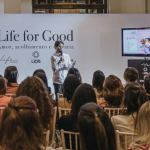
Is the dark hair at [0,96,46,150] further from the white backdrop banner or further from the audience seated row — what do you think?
the white backdrop banner

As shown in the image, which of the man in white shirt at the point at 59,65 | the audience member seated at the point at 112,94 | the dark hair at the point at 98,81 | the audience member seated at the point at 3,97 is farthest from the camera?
the man in white shirt at the point at 59,65

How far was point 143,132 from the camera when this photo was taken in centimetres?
146

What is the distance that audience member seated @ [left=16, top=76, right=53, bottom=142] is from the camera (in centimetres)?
227

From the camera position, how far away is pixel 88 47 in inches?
238

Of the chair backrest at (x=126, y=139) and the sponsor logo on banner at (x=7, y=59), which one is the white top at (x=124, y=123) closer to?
the chair backrest at (x=126, y=139)

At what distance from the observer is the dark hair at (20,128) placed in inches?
51.8

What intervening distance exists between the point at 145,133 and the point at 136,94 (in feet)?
2.72

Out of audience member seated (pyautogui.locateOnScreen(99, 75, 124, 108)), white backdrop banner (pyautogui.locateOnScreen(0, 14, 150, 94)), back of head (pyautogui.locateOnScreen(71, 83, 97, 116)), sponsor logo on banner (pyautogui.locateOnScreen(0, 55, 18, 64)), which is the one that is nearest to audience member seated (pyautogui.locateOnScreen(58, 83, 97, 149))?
back of head (pyautogui.locateOnScreen(71, 83, 97, 116))

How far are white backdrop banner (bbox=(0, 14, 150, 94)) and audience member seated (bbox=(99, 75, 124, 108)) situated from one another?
10.2ft

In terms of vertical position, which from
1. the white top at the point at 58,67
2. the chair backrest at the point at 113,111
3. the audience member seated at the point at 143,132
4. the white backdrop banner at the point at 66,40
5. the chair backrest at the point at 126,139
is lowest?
the chair backrest at the point at 126,139

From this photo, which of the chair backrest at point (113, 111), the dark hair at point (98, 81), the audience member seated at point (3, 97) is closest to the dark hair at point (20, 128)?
the chair backrest at point (113, 111)

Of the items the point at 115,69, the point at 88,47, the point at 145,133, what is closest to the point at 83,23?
the point at 88,47

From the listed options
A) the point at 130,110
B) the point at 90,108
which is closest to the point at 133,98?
the point at 130,110

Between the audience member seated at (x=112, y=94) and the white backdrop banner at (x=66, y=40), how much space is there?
10.2ft
